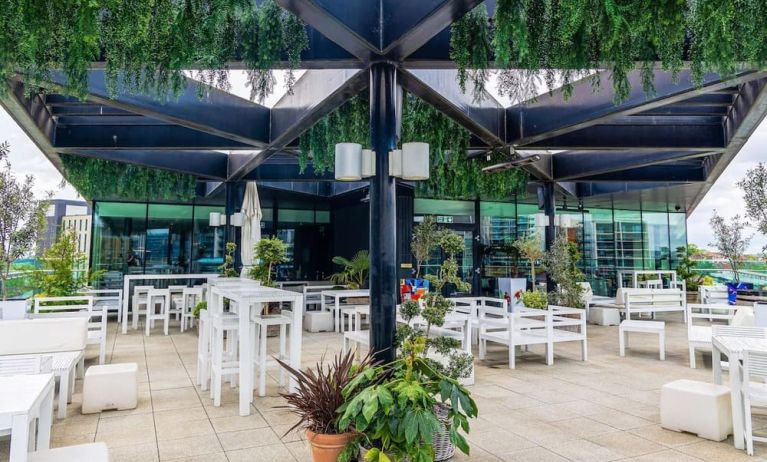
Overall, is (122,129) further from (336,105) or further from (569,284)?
(569,284)

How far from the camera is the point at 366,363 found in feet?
11.0

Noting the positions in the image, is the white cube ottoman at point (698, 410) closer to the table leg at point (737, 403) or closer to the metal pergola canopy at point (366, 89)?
the table leg at point (737, 403)

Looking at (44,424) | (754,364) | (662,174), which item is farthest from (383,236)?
(662,174)

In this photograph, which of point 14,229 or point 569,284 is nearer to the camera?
point 14,229

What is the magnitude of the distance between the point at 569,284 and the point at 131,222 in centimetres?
1080

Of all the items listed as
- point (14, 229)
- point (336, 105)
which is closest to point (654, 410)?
point (336, 105)

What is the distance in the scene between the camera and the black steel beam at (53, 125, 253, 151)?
732 centimetres

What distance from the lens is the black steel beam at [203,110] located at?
5301 mm

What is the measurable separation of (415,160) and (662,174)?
8.81m

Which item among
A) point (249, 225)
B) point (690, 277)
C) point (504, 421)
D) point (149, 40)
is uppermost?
point (149, 40)

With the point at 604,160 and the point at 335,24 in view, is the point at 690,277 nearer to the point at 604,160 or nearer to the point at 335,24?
the point at 604,160

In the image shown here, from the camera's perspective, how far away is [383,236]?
13.8 ft

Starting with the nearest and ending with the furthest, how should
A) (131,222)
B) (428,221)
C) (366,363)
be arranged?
(366,363)
(428,221)
(131,222)

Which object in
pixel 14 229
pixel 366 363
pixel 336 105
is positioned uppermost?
pixel 336 105
